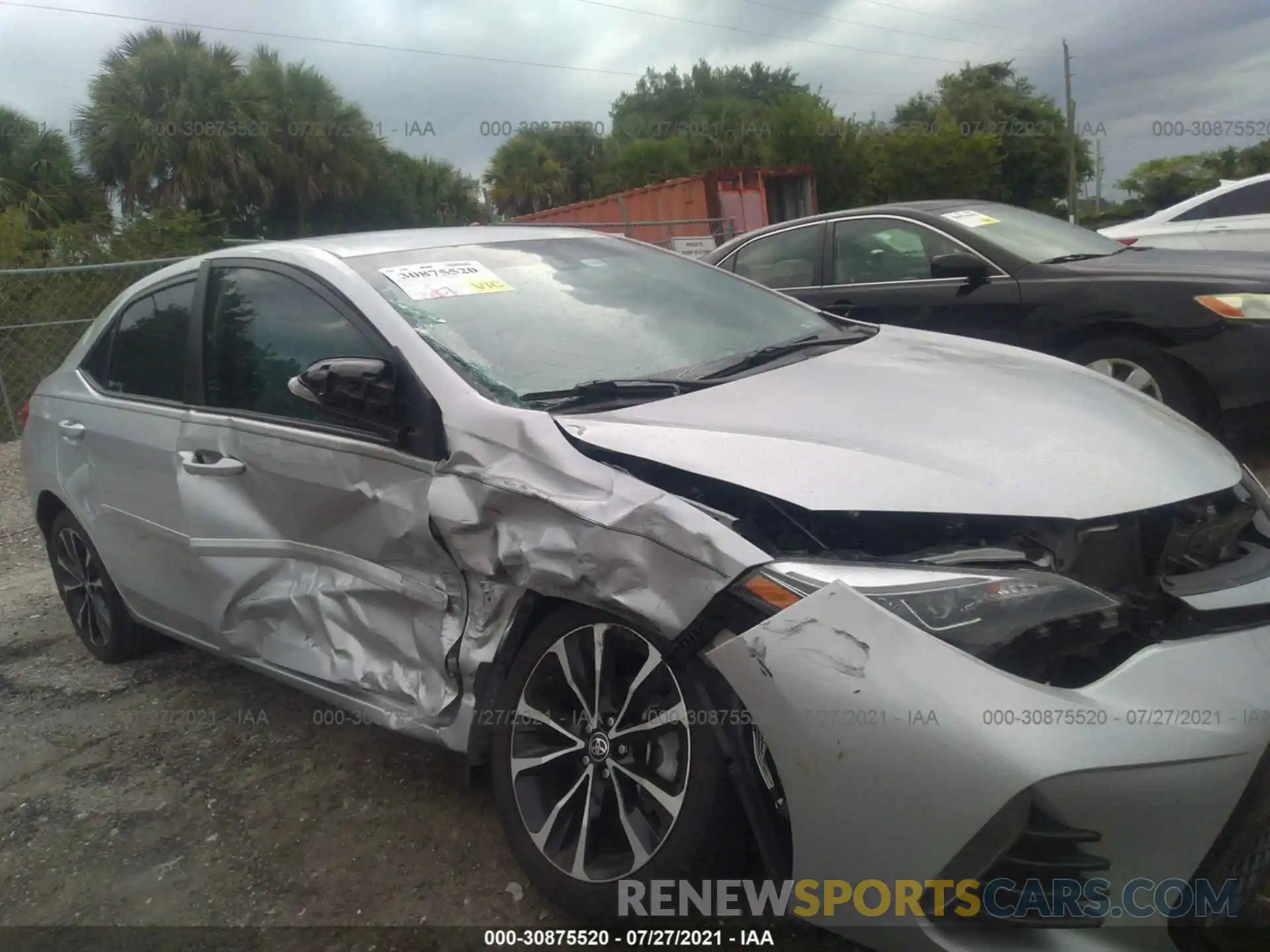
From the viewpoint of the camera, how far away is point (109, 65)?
23.8 meters

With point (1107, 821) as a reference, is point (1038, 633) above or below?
above

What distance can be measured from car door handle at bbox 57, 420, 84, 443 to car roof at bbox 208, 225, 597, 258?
99cm

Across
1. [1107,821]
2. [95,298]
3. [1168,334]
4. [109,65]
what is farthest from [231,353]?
[109,65]

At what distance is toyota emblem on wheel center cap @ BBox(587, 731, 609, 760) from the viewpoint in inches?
91.0

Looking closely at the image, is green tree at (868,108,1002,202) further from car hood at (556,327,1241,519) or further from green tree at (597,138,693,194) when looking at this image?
car hood at (556,327,1241,519)

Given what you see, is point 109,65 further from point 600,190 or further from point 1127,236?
point 1127,236

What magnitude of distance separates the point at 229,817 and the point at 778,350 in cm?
214

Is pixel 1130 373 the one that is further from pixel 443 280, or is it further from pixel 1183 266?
pixel 443 280

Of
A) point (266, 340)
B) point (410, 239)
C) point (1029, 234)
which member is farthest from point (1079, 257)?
point (266, 340)

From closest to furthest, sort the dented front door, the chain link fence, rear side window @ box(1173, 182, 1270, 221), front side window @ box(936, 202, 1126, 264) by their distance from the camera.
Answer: the dented front door < front side window @ box(936, 202, 1126, 264) < rear side window @ box(1173, 182, 1270, 221) < the chain link fence

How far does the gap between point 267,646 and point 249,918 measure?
84 centimetres

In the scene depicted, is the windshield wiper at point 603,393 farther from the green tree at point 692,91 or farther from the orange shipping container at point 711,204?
the green tree at point 692,91

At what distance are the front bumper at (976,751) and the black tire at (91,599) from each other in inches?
126

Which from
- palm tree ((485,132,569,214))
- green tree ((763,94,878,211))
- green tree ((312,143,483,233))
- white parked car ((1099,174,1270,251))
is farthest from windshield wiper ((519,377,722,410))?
palm tree ((485,132,569,214))
